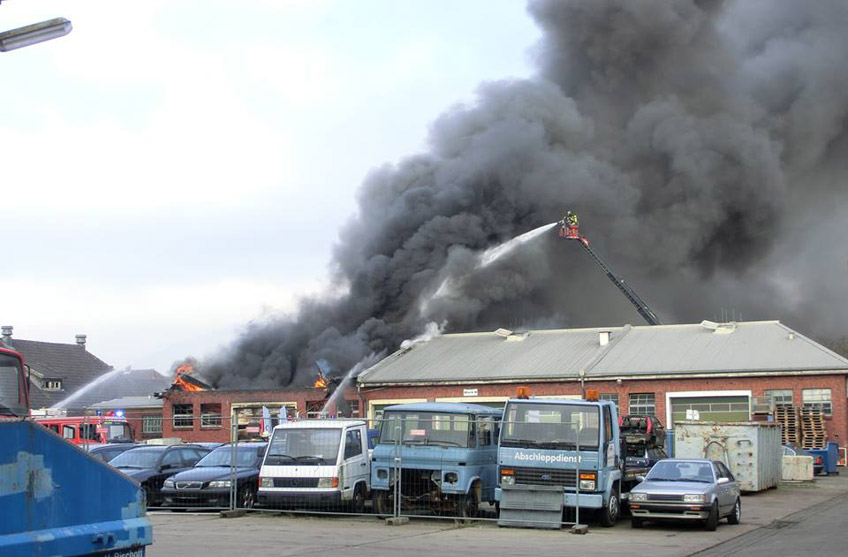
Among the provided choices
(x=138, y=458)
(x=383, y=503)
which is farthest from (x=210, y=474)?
(x=383, y=503)

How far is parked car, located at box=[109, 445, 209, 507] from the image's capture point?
886 inches

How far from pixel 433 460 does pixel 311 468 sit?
2465 mm

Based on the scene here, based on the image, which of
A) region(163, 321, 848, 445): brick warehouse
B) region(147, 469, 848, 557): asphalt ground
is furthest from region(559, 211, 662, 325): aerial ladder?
region(147, 469, 848, 557): asphalt ground

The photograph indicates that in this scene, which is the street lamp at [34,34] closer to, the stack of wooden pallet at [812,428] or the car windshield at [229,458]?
the car windshield at [229,458]

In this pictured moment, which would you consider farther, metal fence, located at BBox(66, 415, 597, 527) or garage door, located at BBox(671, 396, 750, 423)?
garage door, located at BBox(671, 396, 750, 423)

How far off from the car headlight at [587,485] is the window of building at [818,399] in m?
25.7

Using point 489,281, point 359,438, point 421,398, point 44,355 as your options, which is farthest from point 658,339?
point 44,355

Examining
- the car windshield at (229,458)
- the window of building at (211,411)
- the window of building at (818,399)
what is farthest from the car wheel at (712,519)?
the window of building at (211,411)

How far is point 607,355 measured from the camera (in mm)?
45906

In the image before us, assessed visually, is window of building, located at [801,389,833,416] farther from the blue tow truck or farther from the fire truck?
the fire truck

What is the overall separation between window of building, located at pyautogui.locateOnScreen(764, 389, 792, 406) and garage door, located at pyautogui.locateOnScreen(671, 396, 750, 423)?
3.65 feet

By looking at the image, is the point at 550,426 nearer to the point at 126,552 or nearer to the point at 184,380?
the point at 126,552

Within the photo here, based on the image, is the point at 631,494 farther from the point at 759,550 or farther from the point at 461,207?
the point at 461,207

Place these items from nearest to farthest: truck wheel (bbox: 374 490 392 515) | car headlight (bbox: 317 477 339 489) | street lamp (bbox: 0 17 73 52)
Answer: street lamp (bbox: 0 17 73 52) < car headlight (bbox: 317 477 339 489) < truck wheel (bbox: 374 490 392 515)
